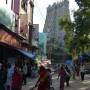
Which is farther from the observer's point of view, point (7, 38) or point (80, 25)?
point (80, 25)

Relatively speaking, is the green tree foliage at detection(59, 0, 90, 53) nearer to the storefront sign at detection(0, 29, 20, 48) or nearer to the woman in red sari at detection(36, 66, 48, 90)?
the storefront sign at detection(0, 29, 20, 48)

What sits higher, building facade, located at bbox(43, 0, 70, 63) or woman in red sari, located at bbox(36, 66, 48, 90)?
building facade, located at bbox(43, 0, 70, 63)

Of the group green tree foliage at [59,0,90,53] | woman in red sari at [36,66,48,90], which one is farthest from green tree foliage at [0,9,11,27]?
woman in red sari at [36,66,48,90]

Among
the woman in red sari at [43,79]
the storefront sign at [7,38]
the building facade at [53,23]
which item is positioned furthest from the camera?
the building facade at [53,23]

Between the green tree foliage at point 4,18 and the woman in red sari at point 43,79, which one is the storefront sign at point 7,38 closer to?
the green tree foliage at point 4,18

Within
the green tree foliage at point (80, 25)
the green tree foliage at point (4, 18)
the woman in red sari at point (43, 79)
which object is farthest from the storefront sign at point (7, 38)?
the green tree foliage at point (80, 25)

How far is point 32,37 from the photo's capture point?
58406 mm

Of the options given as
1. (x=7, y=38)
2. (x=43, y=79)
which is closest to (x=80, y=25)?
(x=7, y=38)

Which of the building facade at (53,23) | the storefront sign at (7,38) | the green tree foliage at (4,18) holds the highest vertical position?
the building facade at (53,23)

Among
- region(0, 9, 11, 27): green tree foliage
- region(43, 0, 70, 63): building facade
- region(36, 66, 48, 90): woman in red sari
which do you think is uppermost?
region(43, 0, 70, 63): building facade

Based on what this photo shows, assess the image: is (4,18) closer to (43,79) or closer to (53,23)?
(43,79)

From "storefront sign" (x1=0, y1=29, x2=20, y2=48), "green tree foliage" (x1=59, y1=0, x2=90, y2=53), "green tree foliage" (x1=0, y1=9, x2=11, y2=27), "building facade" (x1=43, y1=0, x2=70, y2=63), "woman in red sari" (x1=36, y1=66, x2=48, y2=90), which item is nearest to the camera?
"woman in red sari" (x1=36, y1=66, x2=48, y2=90)

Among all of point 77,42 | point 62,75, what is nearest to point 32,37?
point 77,42

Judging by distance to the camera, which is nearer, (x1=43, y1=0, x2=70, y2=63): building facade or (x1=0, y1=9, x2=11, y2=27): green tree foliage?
(x1=0, y1=9, x2=11, y2=27): green tree foliage
